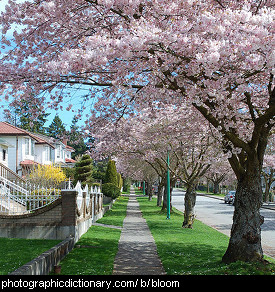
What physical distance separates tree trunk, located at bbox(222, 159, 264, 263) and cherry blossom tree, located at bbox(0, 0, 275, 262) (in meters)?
0.02

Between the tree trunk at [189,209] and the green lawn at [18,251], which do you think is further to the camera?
the tree trunk at [189,209]

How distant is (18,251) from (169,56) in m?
5.94

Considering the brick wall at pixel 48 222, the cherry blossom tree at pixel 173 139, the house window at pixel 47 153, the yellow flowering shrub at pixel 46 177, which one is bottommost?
the brick wall at pixel 48 222

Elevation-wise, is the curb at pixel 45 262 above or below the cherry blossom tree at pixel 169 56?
below

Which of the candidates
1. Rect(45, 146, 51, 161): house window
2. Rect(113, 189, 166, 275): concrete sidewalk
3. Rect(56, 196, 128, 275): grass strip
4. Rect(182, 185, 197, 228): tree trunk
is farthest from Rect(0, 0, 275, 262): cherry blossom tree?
Rect(45, 146, 51, 161): house window

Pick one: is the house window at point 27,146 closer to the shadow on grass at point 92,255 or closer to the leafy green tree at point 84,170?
the leafy green tree at point 84,170

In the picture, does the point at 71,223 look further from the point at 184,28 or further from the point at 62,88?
the point at 184,28

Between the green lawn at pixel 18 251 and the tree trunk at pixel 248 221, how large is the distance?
15.0 feet

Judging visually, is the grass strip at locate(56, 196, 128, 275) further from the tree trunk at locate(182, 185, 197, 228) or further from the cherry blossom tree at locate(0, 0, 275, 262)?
the tree trunk at locate(182, 185, 197, 228)

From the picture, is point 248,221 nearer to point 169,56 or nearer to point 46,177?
point 169,56

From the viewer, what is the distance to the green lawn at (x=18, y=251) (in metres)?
7.62

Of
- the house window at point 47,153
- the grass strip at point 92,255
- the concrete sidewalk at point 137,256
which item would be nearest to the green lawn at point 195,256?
the concrete sidewalk at point 137,256

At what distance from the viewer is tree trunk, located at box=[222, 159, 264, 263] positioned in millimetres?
8609

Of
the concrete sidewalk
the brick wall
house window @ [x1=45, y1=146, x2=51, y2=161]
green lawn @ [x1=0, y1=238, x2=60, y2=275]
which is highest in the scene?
house window @ [x1=45, y1=146, x2=51, y2=161]
